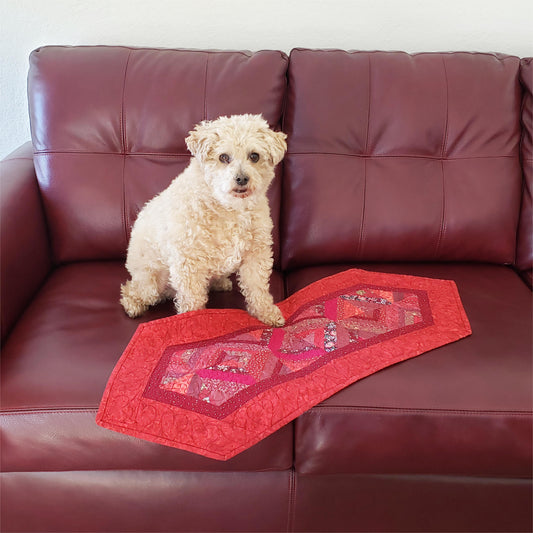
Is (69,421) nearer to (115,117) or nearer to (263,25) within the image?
(115,117)

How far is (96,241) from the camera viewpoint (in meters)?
1.72

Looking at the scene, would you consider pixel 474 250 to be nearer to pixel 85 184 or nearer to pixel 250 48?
pixel 250 48

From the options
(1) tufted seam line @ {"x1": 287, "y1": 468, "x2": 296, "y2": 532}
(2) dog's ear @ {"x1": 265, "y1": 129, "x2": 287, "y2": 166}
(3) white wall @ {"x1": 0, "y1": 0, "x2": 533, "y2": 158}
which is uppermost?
(3) white wall @ {"x1": 0, "y1": 0, "x2": 533, "y2": 158}

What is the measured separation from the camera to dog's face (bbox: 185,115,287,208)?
1353 millimetres

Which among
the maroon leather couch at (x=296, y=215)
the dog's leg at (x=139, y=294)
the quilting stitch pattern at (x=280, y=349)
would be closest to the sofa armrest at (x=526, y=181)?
the maroon leather couch at (x=296, y=215)

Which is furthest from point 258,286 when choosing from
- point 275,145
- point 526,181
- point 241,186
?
point 526,181

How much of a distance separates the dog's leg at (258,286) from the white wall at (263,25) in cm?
106

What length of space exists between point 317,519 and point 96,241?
1.20 meters

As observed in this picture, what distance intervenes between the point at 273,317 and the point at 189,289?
0.28 meters

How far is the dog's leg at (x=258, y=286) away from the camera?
4.96 feet

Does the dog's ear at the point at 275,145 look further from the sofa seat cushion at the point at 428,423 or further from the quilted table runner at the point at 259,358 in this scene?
the sofa seat cushion at the point at 428,423

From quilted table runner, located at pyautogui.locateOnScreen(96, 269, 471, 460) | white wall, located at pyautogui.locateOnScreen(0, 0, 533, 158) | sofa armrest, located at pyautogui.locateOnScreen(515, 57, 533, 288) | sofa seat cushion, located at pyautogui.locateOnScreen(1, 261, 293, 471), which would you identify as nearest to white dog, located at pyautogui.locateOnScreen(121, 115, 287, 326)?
quilted table runner, located at pyautogui.locateOnScreen(96, 269, 471, 460)

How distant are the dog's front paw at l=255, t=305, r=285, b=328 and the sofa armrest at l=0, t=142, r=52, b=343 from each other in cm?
76

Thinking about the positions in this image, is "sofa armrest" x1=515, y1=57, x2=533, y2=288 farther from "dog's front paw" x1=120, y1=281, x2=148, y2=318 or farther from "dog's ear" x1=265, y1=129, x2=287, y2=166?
"dog's front paw" x1=120, y1=281, x2=148, y2=318
